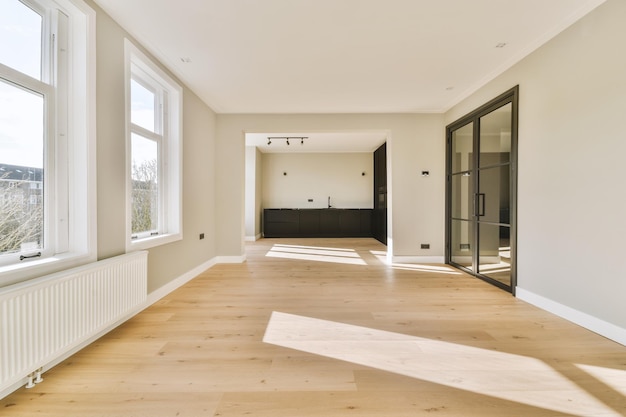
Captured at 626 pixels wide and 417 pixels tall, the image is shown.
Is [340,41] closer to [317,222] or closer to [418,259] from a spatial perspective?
[418,259]

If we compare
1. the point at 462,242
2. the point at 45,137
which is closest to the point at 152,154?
the point at 45,137

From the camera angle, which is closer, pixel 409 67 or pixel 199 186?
pixel 409 67

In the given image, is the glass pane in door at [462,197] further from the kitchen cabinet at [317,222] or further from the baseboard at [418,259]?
the kitchen cabinet at [317,222]

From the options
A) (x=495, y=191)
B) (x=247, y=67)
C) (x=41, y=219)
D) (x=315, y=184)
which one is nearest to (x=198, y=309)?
(x=41, y=219)

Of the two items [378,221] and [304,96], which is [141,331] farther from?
[378,221]

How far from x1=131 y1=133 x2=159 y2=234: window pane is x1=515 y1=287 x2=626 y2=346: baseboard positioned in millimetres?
4439

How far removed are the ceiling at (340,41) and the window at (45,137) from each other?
1.81 ft

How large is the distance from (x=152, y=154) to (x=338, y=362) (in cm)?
307

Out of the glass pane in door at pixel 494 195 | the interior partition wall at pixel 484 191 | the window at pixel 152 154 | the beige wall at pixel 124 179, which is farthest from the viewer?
the glass pane in door at pixel 494 195

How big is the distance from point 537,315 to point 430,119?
356 centimetres

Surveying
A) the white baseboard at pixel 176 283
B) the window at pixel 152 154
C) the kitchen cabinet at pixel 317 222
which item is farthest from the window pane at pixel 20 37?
the kitchen cabinet at pixel 317 222

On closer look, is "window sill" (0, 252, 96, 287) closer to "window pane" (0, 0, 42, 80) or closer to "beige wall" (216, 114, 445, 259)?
"window pane" (0, 0, 42, 80)

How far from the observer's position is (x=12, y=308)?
1.45m

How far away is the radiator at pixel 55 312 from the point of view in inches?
57.0
